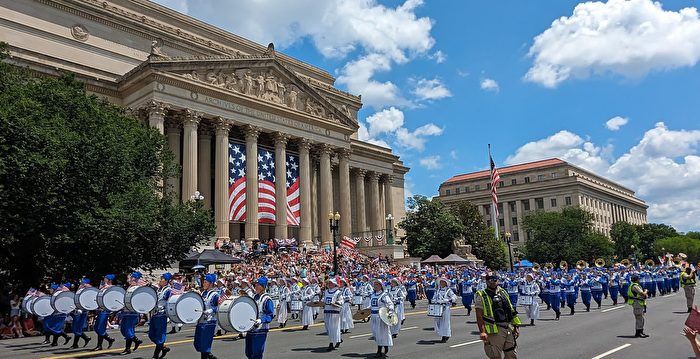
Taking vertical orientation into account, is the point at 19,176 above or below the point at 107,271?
above

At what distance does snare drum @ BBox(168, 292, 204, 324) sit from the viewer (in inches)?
441

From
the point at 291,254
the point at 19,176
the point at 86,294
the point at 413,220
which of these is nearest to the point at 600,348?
the point at 86,294

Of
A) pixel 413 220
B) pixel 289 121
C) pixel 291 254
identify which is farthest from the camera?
pixel 413 220

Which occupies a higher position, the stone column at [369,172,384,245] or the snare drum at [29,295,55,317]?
the stone column at [369,172,384,245]

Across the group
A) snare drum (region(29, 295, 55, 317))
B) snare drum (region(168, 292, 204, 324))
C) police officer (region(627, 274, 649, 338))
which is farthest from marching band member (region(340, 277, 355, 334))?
snare drum (region(29, 295, 55, 317))

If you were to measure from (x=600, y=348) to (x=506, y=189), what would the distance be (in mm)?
108796

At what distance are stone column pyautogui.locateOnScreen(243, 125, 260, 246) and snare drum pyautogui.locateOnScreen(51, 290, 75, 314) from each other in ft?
80.6

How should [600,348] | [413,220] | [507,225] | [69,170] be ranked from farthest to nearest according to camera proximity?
[507,225] → [413,220] → [69,170] → [600,348]

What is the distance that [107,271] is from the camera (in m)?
24.1

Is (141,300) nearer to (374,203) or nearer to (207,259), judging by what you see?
(207,259)

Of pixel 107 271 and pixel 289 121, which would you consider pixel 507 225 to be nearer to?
pixel 289 121

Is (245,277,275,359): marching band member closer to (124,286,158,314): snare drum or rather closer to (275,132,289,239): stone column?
(124,286,158,314): snare drum

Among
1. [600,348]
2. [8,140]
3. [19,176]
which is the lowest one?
[600,348]

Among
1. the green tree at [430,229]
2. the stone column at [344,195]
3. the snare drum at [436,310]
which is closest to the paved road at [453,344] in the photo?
the snare drum at [436,310]
